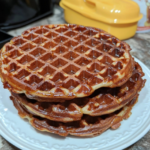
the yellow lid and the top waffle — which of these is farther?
the yellow lid

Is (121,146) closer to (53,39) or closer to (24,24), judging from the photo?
(53,39)

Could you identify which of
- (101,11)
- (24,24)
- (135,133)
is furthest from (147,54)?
(24,24)

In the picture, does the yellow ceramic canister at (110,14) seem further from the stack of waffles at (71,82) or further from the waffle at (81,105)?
the waffle at (81,105)

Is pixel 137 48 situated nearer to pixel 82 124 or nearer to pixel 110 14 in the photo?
pixel 110 14

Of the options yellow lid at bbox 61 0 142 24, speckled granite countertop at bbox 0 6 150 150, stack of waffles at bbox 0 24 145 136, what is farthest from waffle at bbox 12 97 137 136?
yellow lid at bbox 61 0 142 24

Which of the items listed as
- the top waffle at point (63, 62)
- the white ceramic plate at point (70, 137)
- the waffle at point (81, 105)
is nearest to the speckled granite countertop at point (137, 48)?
the white ceramic plate at point (70, 137)

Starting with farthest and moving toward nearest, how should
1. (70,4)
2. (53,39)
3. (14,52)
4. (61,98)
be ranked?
(70,4) → (53,39) → (14,52) → (61,98)

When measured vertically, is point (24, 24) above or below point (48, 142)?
below

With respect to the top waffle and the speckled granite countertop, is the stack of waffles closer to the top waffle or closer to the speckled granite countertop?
the top waffle
